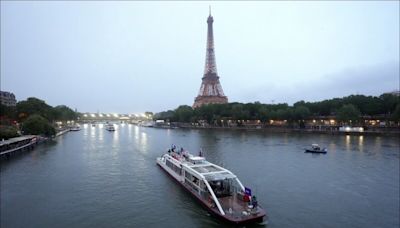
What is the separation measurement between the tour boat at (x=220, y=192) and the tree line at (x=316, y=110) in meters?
77.8

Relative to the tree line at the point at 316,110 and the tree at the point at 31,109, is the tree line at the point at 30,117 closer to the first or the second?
the tree at the point at 31,109

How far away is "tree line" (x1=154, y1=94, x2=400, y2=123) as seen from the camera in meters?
96.0

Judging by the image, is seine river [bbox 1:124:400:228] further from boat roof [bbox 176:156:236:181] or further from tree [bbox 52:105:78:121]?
tree [bbox 52:105:78:121]

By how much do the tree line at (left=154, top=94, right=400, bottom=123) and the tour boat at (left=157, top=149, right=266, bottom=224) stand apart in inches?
3064

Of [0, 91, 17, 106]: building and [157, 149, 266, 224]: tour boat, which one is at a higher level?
[0, 91, 17, 106]: building

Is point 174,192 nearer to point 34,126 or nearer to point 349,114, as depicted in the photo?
point 34,126

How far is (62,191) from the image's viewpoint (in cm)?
2795

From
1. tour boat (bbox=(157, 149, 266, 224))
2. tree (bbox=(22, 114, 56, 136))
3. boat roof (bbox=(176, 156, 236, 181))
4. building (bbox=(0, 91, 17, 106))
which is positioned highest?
building (bbox=(0, 91, 17, 106))

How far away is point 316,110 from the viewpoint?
11900 cm

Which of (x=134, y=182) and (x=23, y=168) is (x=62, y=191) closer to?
(x=134, y=182)

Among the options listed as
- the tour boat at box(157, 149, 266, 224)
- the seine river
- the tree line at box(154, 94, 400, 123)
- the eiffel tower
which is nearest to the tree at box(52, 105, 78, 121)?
the tree line at box(154, 94, 400, 123)

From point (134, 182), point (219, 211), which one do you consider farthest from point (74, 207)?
point (219, 211)

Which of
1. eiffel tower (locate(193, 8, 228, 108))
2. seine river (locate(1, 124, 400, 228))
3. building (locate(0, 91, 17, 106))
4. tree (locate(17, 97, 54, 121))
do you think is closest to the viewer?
seine river (locate(1, 124, 400, 228))

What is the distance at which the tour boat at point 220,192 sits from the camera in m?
19.0
